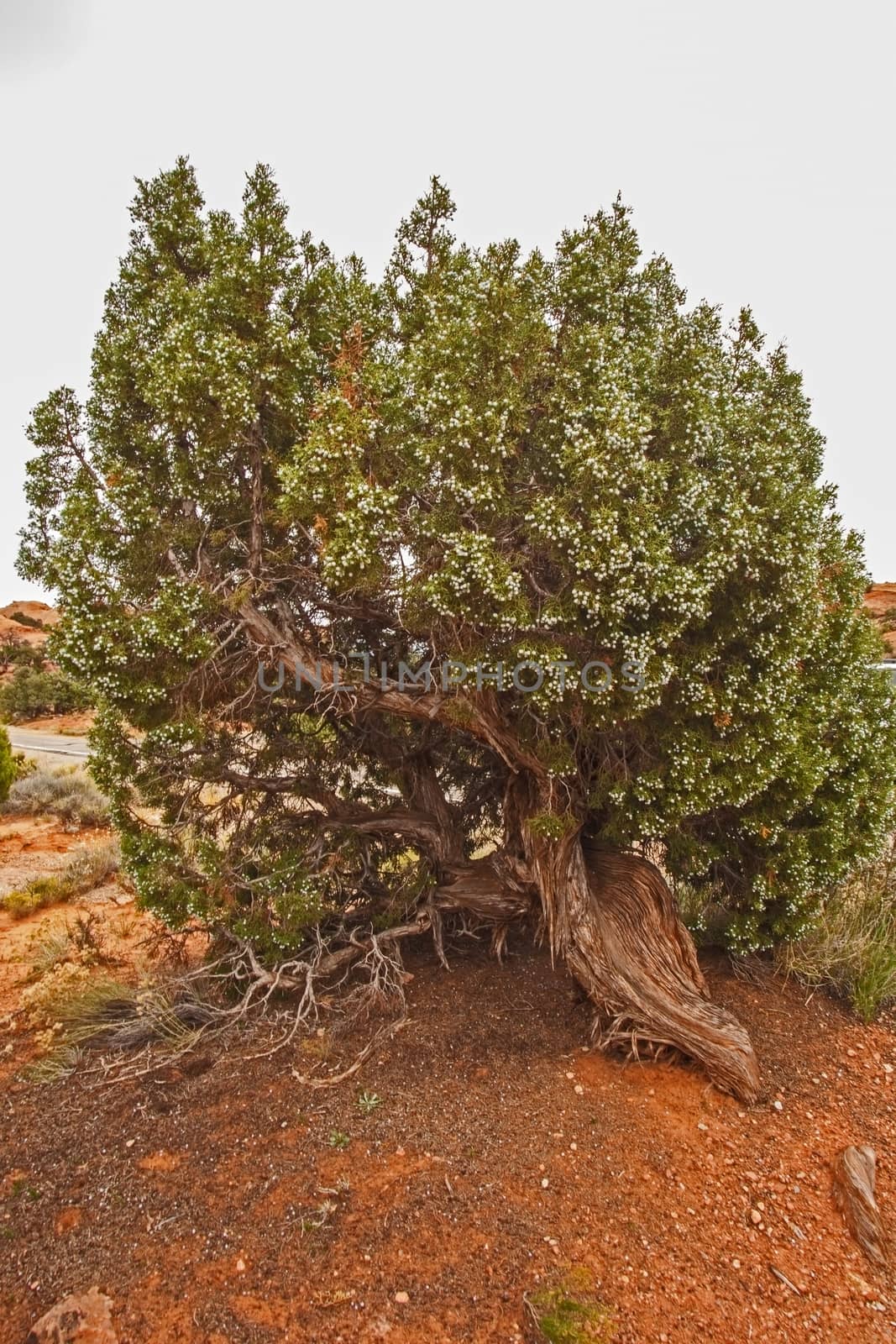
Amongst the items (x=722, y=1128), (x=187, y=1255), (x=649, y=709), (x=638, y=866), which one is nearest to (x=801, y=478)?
(x=649, y=709)

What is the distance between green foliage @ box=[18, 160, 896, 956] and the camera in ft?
12.5

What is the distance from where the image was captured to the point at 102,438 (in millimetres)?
4906

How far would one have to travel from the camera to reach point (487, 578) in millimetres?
3574

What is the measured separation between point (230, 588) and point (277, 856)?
2074mm

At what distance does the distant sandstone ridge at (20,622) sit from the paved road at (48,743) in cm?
949

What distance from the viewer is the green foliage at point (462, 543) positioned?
3799mm

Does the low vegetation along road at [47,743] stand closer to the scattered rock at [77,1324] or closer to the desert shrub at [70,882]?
the desert shrub at [70,882]

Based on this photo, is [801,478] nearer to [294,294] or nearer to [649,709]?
[649,709]

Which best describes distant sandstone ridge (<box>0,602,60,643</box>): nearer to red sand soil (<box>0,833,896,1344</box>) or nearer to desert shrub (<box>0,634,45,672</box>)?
desert shrub (<box>0,634,45,672</box>)

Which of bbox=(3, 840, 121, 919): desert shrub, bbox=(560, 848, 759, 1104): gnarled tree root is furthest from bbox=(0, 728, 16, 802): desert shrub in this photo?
bbox=(560, 848, 759, 1104): gnarled tree root

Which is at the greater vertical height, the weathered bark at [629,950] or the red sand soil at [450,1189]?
the weathered bark at [629,950]

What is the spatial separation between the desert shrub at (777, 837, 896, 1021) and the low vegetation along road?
18996mm

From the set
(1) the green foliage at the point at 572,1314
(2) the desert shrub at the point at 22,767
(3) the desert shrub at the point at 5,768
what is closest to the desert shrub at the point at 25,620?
(2) the desert shrub at the point at 22,767

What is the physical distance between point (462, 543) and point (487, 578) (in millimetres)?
213
